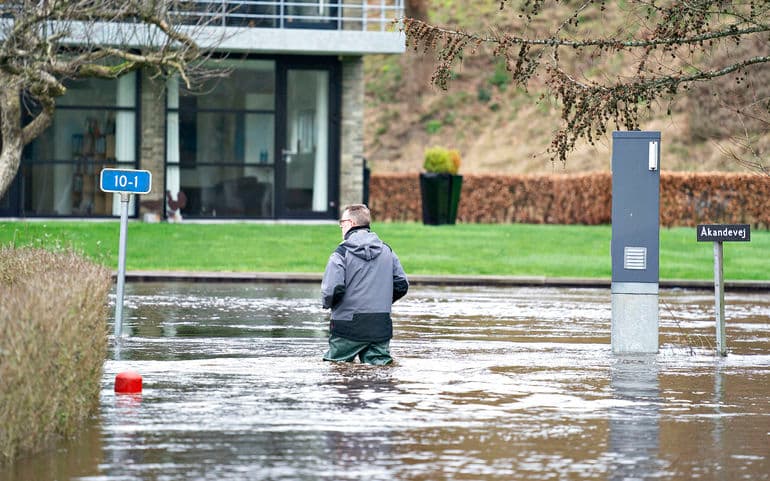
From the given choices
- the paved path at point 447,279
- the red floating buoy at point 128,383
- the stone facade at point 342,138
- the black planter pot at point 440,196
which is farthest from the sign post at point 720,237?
the black planter pot at point 440,196

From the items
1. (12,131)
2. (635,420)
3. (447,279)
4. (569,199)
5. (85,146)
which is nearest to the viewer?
(635,420)

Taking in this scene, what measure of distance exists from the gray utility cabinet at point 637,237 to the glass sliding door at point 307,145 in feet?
75.3

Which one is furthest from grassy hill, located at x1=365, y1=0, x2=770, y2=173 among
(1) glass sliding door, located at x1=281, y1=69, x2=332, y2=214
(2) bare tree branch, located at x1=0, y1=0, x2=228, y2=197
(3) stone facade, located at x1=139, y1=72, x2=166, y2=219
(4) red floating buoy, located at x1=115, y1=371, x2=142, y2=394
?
(4) red floating buoy, located at x1=115, y1=371, x2=142, y2=394

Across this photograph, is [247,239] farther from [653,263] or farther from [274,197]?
[653,263]

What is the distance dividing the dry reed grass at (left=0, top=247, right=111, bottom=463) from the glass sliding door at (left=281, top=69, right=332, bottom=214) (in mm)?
27248

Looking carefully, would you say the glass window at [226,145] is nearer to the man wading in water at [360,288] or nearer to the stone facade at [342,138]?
the stone facade at [342,138]

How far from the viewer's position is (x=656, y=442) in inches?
380

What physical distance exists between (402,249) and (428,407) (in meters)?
19.8

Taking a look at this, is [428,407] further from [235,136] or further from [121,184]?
[235,136]

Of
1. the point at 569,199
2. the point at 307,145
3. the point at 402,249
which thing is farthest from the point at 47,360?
the point at 569,199

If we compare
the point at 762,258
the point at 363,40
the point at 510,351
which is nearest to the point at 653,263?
the point at 510,351

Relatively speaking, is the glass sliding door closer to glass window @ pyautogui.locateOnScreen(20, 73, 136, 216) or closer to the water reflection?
glass window @ pyautogui.locateOnScreen(20, 73, 136, 216)

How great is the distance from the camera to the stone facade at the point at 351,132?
37469 millimetres

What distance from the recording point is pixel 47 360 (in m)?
8.70
